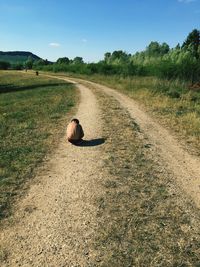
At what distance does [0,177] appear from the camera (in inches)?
405

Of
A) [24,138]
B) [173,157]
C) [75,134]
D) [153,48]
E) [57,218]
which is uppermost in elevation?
[153,48]

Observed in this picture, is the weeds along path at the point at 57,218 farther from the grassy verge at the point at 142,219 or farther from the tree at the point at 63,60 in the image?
the tree at the point at 63,60

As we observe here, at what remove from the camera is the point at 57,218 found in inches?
314

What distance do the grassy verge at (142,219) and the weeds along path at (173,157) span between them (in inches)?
15.2

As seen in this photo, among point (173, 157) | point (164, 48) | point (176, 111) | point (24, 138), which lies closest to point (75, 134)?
point (24, 138)

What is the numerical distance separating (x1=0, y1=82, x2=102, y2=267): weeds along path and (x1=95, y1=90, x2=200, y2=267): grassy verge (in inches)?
13.9

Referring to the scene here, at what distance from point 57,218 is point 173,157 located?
5915mm

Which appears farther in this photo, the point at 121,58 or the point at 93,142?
the point at 121,58

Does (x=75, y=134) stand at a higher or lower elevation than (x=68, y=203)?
higher

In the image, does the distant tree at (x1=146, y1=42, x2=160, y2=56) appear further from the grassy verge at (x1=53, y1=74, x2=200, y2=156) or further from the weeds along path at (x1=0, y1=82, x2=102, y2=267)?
the weeds along path at (x1=0, y1=82, x2=102, y2=267)

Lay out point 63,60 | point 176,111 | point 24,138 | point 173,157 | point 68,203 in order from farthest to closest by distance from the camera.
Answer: point 63,60
point 176,111
point 24,138
point 173,157
point 68,203

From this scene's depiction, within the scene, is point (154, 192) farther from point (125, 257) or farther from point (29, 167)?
point (29, 167)

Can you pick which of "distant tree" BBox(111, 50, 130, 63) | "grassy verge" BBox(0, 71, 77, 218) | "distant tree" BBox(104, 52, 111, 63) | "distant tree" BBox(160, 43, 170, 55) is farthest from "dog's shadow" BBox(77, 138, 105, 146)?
"distant tree" BBox(160, 43, 170, 55)

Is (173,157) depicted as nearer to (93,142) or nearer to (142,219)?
(93,142)
